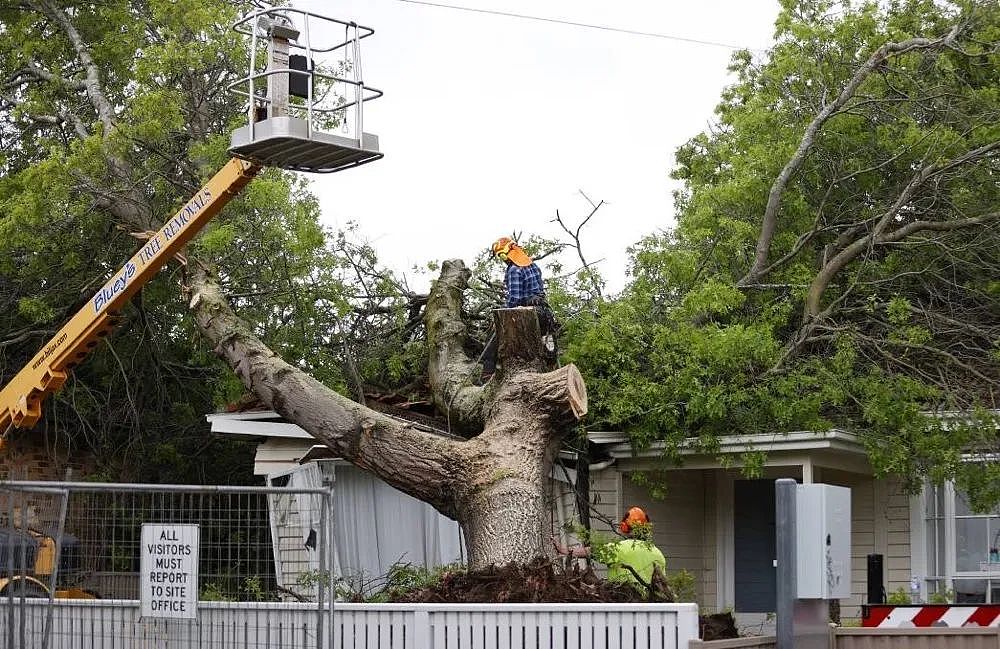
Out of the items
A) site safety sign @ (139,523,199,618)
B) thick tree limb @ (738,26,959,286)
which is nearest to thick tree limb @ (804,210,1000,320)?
thick tree limb @ (738,26,959,286)

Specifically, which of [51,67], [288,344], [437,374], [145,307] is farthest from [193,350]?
[437,374]

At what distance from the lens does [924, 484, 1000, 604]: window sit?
1434cm

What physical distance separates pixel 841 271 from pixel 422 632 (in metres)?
9.17

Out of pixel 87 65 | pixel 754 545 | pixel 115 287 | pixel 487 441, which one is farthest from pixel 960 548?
pixel 87 65

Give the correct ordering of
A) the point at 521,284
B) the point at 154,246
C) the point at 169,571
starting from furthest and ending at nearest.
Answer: the point at 154,246
the point at 521,284
the point at 169,571

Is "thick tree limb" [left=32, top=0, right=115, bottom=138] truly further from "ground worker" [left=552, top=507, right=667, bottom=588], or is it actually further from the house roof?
"ground worker" [left=552, top=507, right=667, bottom=588]

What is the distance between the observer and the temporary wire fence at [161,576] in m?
8.27

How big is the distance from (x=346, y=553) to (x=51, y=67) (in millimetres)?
8010

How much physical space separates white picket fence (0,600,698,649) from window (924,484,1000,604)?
23.5 ft

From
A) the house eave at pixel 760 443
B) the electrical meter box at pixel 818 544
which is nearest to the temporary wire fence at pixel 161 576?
the electrical meter box at pixel 818 544

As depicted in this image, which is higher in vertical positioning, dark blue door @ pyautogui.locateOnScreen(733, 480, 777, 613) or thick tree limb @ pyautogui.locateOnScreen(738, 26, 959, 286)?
thick tree limb @ pyautogui.locateOnScreen(738, 26, 959, 286)

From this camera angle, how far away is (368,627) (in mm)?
8789

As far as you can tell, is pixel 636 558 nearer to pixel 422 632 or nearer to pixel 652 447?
pixel 422 632

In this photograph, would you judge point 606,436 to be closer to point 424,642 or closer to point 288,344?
point 288,344
